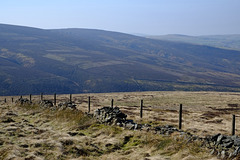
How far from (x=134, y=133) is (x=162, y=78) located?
170m

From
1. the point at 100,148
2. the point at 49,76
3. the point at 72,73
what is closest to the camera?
the point at 100,148

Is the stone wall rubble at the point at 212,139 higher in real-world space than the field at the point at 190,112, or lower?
higher

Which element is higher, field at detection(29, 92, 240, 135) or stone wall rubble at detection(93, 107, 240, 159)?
stone wall rubble at detection(93, 107, 240, 159)

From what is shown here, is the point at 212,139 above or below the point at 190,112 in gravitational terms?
above

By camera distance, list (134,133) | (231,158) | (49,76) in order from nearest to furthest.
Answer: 1. (231,158)
2. (134,133)
3. (49,76)

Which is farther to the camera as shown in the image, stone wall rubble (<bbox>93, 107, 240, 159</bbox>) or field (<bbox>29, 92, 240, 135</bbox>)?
field (<bbox>29, 92, 240, 135</bbox>)

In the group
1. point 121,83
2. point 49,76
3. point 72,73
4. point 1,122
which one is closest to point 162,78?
point 121,83

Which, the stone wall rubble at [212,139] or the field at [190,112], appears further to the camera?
the field at [190,112]

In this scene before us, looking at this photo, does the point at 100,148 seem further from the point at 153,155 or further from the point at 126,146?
the point at 153,155

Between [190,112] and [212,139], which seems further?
[190,112]

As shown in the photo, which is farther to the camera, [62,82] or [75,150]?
[62,82]

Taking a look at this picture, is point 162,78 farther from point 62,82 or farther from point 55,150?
point 55,150

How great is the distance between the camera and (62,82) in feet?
501

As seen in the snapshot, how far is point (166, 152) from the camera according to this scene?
1065 cm
